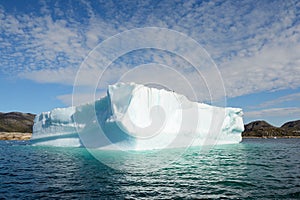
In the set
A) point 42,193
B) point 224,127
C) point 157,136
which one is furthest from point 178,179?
point 224,127

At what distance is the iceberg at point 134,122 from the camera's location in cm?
2625

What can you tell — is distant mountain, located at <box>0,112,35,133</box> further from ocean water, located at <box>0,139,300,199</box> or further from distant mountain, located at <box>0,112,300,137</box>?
ocean water, located at <box>0,139,300,199</box>

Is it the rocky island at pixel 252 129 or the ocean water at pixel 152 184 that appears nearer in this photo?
the ocean water at pixel 152 184

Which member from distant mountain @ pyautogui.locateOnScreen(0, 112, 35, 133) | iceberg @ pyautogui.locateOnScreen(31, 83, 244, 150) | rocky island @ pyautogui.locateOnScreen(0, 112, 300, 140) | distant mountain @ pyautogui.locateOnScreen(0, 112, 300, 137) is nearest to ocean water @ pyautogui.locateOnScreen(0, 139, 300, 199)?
iceberg @ pyautogui.locateOnScreen(31, 83, 244, 150)

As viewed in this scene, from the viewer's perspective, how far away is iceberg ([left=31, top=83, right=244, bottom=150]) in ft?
86.1

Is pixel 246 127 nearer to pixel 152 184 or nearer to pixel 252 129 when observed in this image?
pixel 252 129

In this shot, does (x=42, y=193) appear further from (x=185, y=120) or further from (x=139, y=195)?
(x=185, y=120)

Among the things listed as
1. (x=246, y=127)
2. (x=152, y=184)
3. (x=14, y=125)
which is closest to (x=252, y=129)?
(x=246, y=127)

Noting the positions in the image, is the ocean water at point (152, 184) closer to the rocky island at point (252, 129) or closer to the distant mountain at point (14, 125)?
the rocky island at point (252, 129)

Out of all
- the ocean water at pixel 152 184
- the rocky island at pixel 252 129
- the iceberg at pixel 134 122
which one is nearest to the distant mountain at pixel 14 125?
the rocky island at pixel 252 129

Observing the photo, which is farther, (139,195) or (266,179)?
(266,179)

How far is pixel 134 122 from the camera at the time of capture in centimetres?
2639

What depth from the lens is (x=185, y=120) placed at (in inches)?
1310

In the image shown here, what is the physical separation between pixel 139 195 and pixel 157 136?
18.8 metres
